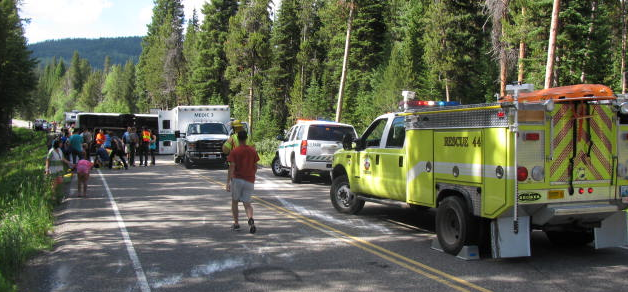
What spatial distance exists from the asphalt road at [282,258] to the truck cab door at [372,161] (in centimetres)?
71

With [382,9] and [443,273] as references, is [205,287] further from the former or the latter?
[382,9]

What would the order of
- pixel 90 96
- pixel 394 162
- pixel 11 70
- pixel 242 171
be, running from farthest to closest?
pixel 90 96 < pixel 11 70 < pixel 394 162 < pixel 242 171

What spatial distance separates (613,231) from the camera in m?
7.15

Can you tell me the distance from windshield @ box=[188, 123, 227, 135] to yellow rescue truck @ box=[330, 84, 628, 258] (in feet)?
58.1

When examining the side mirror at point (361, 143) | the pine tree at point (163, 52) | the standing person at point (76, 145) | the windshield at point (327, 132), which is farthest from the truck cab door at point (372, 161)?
the pine tree at point (163, 52)

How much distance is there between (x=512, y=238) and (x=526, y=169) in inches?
36.3

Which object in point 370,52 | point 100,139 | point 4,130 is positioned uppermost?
point 370,52

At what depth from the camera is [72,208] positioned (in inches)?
469

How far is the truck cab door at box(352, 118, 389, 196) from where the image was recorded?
9.71 metres

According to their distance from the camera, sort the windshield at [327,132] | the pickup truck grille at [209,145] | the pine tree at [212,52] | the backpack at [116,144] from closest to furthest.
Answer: the windshield at [327,132] → the backpack at [116,144] → the pickup truck grille at [209,145] → the pine tree at [212,52]

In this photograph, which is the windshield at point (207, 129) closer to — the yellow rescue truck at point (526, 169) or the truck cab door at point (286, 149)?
the truck cab door at point (286, 149)

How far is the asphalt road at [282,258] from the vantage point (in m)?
6.07

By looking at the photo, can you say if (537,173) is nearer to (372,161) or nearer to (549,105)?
(549,105)

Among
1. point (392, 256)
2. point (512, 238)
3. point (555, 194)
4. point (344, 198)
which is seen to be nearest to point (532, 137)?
point (555, 194)
